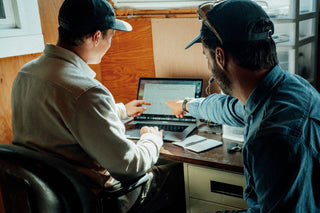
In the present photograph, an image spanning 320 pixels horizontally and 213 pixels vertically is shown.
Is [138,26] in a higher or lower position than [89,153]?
higher

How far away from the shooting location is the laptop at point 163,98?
1806 mm

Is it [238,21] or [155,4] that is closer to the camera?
[238,21]

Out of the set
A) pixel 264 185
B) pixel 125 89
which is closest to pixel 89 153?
pixel 264 185

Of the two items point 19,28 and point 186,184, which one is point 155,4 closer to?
point 19,28

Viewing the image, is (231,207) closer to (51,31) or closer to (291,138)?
(291,138)

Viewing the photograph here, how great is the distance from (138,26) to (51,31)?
58 cm

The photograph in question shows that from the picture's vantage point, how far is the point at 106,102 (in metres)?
1.14

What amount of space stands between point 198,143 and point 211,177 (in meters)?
0.18

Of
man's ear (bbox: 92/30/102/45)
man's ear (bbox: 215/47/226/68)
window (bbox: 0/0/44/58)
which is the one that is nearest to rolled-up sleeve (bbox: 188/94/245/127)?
man's ear (bbox: 215/47/226/68)

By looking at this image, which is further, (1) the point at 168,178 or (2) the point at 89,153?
(1) the point at 168,178

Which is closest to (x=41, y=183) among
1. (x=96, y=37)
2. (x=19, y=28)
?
(x=96, y=37)

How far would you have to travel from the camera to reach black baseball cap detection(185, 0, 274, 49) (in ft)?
2.92

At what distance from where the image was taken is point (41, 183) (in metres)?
0.96

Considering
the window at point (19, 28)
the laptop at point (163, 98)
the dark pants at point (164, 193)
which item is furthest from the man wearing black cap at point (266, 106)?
the window at point (19, 28)
